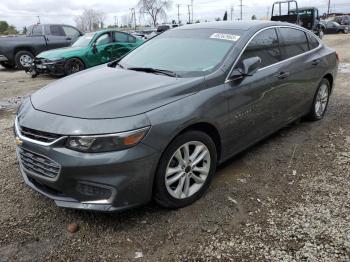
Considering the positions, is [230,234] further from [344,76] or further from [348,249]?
[344,76]

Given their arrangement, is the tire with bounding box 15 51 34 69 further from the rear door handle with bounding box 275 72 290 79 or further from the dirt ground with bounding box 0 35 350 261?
the rear door handle with bounding box 275 72 290 79

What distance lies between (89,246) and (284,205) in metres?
1.76

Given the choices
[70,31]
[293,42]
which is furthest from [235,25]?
[70,31]

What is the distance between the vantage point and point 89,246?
9.32ft

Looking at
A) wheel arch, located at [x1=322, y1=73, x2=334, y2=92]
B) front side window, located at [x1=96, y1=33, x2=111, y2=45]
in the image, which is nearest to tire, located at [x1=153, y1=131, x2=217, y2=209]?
wheel arch, located at [x1=322, y1=73, x2=334, y2=92]

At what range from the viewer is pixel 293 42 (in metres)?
4.78

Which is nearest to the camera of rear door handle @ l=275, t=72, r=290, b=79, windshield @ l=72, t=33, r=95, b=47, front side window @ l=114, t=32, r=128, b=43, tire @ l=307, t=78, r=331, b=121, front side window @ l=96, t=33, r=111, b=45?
rear door handle @ l=275, t=72, r=290, b=79

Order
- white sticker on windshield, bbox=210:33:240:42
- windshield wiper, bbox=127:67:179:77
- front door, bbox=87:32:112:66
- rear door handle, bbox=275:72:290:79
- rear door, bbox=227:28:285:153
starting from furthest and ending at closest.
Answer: front door, bbox=87:32:112:66
rear door handle, bbox=275:72:290:79
white sticker on windshield, bbox=210:33:240:42
rear door, bbox=227:28:285:153
windshield wiper, bbox=127:67:179:77

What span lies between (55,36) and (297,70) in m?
11.5

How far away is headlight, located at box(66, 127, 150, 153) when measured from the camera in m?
2.66

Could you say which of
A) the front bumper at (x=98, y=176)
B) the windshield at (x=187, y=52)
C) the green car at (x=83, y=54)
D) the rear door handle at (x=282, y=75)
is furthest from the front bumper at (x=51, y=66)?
the front bumper at (x=98, y=176)

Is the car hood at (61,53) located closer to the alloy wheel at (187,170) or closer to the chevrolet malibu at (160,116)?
the chevrolet malibu at (160,116)

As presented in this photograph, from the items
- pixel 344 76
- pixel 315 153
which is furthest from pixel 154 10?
pixel 315 153

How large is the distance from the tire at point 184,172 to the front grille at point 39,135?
847 mm
